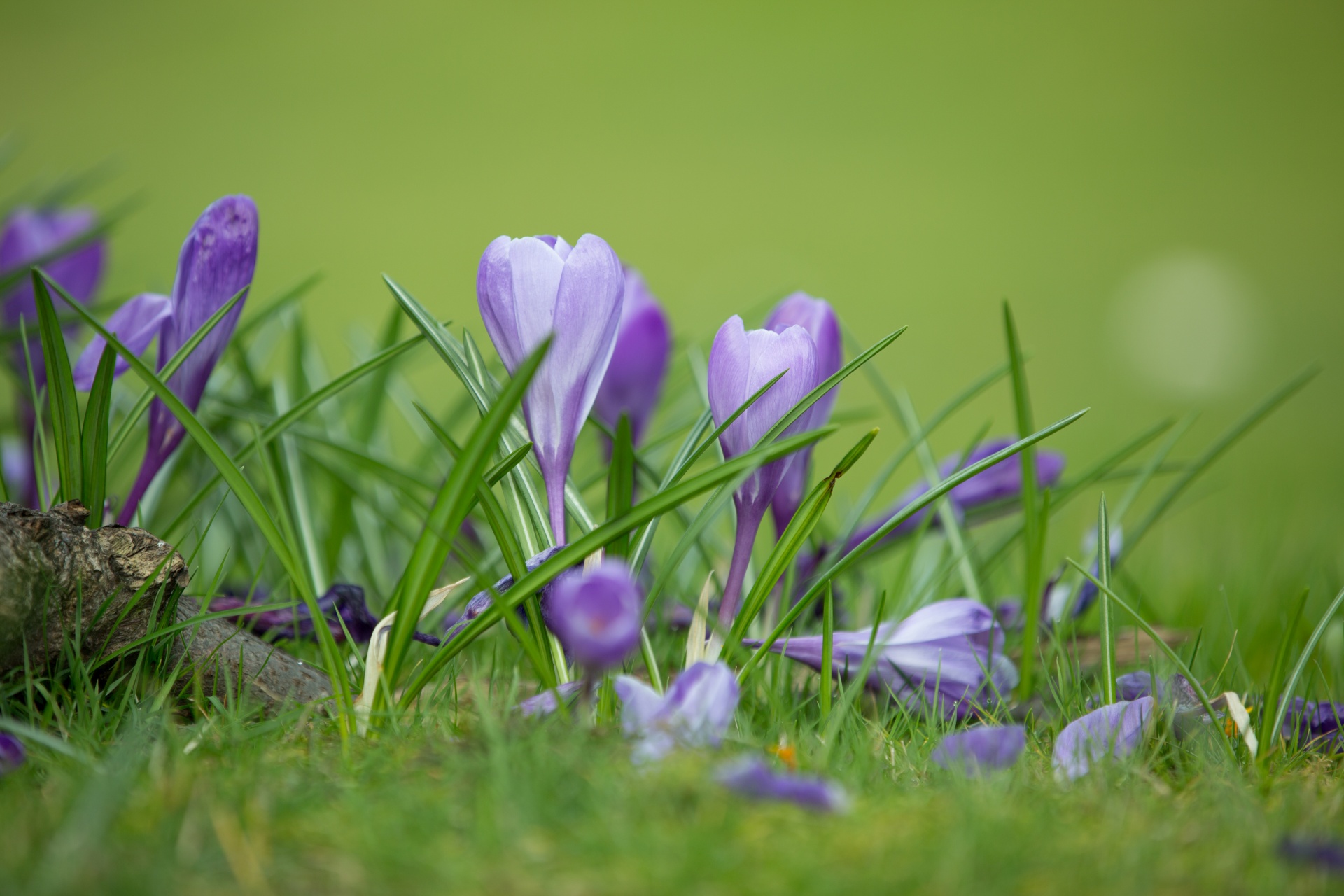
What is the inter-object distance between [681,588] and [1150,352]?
3.75 meters

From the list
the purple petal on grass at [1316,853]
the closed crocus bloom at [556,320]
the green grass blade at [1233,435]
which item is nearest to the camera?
the purple petal on grass at [1316,853]

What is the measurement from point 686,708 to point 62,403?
49cm

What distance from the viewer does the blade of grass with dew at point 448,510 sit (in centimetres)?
52

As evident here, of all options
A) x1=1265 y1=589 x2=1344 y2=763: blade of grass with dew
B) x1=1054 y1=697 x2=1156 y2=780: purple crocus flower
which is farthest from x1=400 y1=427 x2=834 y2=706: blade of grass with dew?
x1=1265 y1=589 x2=1344 y2=763: blade of grass with dew

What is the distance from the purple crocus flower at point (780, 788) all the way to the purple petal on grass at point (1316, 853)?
0.64 ft

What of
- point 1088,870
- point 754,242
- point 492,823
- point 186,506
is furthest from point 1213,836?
point 754,242

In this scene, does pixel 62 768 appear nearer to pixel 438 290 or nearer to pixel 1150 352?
pixel 438 290

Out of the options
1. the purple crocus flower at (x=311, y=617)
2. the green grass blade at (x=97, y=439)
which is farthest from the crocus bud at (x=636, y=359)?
the green grass blade at (x=97, y=439)

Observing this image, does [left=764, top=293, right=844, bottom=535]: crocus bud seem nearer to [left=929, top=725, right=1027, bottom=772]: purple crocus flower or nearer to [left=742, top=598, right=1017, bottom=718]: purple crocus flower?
[left=742, top=598, right=1017, bottom=718]: purple crocus flower

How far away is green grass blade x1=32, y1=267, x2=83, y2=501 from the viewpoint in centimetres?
66

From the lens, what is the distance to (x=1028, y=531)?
773 millimetres

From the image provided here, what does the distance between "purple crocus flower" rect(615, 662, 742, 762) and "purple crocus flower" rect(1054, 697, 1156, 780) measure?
0.22 meters

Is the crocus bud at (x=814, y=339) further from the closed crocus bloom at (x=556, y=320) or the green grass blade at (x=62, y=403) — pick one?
the green grass blade at (x=62, y=403)

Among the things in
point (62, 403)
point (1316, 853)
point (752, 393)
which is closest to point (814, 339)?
point (752, 393)
